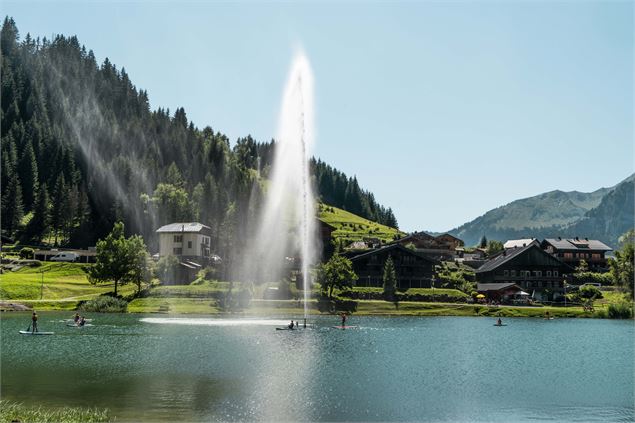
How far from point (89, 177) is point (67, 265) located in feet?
187

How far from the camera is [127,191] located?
572 feet

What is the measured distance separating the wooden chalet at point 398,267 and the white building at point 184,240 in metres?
41.7

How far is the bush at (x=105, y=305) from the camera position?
3920 inches

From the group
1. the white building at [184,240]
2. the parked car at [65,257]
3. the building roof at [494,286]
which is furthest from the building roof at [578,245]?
the parked car at [65,257]

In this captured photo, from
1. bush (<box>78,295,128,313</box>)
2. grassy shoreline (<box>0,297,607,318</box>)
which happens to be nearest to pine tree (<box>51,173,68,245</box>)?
grassy shoreline (<box>0,297,607,318</box>)

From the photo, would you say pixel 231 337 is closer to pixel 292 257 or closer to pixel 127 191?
pixel 292 257

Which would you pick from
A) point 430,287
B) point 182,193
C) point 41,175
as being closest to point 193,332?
point 430,287

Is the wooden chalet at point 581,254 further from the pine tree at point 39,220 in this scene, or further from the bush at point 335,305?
the pine tree at point 39,220

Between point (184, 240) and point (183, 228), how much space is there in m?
3.24

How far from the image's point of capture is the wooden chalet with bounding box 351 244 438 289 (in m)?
136

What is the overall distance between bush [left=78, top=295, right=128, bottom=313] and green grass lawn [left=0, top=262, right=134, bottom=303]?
5155mm

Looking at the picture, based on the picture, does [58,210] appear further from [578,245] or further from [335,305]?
[578,245]

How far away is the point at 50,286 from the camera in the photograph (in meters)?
112

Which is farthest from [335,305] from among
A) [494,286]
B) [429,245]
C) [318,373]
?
[429,245]
